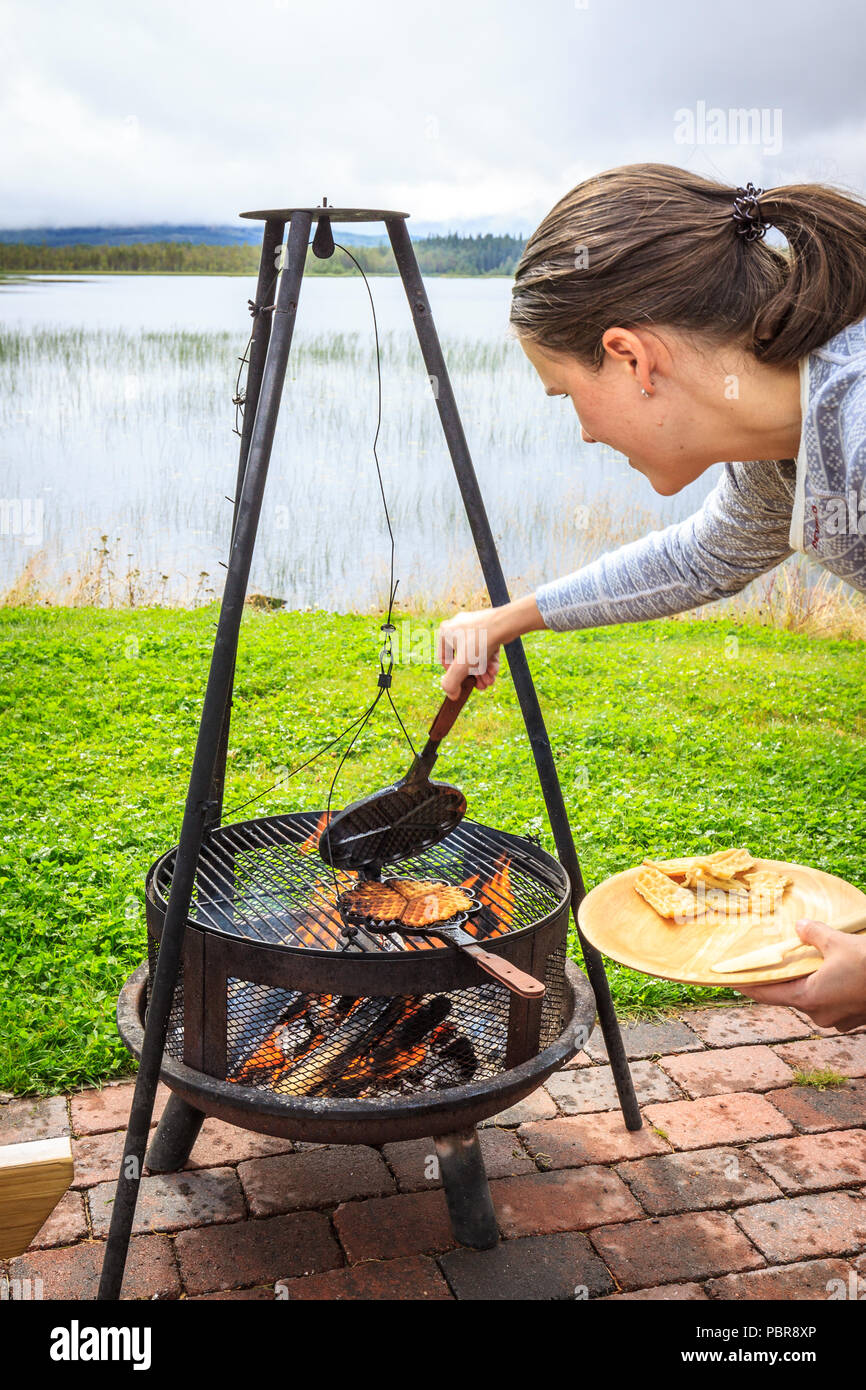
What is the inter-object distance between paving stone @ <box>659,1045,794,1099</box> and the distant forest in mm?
8753

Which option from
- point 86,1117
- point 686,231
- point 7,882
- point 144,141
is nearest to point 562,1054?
point 86,1117

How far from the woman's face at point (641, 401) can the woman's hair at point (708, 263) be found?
0.05 meters

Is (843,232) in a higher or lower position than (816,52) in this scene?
lower

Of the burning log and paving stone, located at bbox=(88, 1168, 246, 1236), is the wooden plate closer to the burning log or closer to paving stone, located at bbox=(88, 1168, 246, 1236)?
the burning log

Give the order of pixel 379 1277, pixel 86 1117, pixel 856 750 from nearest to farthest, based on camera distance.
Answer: pixel 379 1277 < pixel 86 1117 < pixel 856 750

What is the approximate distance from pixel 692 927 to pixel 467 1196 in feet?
2.76

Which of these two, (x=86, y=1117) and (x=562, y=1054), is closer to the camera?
(x=562, y=1054)

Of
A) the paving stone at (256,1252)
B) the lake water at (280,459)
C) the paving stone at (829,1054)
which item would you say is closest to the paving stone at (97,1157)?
the paving stone at (256,1252)

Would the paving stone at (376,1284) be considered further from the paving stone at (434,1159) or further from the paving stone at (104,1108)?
the paving stone at (104,1108)

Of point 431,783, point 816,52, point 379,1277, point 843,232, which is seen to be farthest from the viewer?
point 816,52

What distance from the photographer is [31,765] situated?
4582 millimetres
